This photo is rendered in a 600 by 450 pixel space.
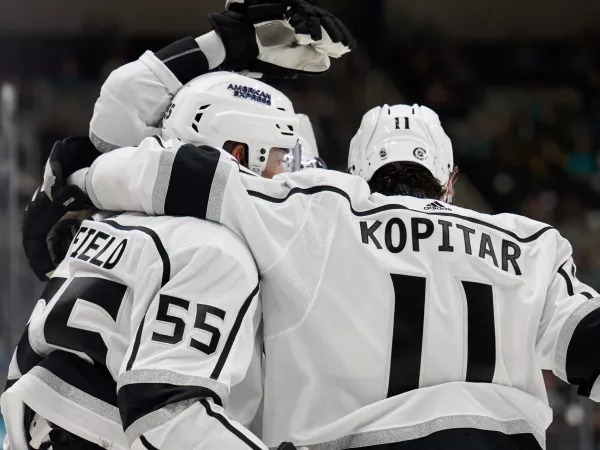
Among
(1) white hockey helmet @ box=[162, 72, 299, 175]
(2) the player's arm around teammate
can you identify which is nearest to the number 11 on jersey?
(1) white hockey helmet @ box=[162, 72, 299, 175]

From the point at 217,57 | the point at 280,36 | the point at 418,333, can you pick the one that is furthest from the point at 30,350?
the point at 280,36

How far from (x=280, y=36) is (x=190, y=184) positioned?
93 cm

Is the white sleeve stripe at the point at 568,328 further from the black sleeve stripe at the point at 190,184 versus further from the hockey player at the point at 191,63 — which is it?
the hockey player at the point at 191,63

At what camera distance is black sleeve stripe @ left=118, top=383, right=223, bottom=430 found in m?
1.47

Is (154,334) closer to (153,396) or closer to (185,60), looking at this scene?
(153,396)

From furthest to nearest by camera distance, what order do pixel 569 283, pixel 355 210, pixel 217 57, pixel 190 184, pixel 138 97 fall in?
pixel 217 57 < pixel 138 97 < pixel 569 283 < pixel 355 210 < pixel 190 184

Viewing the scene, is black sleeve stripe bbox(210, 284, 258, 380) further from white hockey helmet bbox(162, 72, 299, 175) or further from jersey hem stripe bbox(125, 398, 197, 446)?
white hockey helmet bbox(162, 72, 299, 175)

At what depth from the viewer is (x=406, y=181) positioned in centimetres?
213

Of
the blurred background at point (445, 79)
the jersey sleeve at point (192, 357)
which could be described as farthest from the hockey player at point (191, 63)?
the blurred background at point (445, 79)

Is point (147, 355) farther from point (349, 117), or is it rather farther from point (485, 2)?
point (485, 2)

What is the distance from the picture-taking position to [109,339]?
174 centimetres

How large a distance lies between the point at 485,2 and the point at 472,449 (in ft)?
24.6

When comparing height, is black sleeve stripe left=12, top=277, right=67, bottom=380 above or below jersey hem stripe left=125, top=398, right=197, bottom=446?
above

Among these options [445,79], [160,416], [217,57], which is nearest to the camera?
[160,416]
